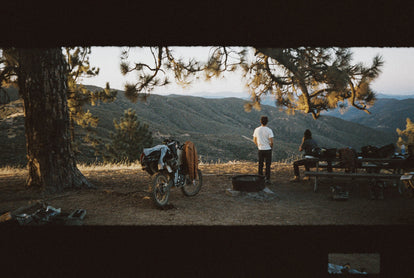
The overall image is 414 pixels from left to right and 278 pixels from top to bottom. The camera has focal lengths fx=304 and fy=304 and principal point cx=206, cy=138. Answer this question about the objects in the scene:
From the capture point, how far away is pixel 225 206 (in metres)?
5.88

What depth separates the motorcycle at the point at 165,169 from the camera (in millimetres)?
5547

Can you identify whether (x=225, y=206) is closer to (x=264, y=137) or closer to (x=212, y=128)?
(x=264, y=137)

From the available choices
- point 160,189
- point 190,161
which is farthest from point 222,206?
point 160,189

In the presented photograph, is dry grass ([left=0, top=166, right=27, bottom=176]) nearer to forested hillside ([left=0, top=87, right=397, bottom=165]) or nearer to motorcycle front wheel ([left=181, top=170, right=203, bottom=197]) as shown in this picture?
motorcycle front wheel ([left=181, top=170, right=203, bottom=197])

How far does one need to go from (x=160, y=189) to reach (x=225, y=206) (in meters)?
1.30

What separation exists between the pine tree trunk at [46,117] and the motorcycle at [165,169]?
200 centimetres

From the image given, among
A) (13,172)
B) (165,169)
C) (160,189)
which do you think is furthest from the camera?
(13,172)

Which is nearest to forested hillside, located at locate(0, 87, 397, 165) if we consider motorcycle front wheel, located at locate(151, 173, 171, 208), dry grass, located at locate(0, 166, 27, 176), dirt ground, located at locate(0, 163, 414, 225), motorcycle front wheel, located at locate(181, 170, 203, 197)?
dry grass, located at locate(0, 166, 27, 176)

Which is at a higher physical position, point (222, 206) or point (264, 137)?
point (264, 137)

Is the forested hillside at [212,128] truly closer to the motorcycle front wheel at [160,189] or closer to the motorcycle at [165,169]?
the motorcycle at [165,169]

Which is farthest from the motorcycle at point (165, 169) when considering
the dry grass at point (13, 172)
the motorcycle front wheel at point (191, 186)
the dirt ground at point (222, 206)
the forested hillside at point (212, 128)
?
the forested hillside at point (212, 128)

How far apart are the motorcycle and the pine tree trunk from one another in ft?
6.56
